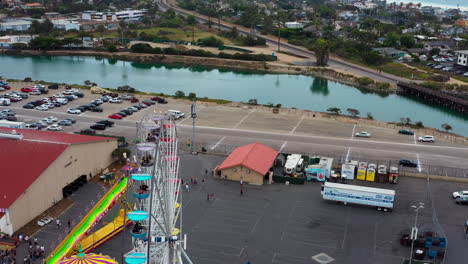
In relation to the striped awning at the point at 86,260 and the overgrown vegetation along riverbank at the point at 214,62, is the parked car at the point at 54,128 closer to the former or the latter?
the striped awning at the point at 86,260

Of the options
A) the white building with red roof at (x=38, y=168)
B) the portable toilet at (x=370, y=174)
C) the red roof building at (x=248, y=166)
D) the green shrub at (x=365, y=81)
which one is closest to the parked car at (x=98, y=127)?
the white building with red roof at (x=38, y=168)

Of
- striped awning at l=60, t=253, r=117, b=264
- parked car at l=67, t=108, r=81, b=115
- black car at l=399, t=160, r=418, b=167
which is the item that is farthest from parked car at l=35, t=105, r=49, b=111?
black car at l=399, t=160, r=418, b=167

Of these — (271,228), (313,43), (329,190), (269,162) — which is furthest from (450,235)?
(313,43)

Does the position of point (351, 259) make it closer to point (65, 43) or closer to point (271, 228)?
point (271, 228)

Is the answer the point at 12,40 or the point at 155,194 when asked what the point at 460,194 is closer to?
the point at 155,194

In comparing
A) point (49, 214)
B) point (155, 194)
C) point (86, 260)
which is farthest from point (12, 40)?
point (155, 194)
